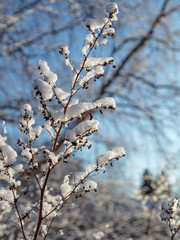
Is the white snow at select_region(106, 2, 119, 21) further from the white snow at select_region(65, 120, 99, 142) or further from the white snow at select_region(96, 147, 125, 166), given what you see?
the white snow at select_region(96, 147, 125, 166)

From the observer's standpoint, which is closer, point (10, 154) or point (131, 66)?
point (10, 154)

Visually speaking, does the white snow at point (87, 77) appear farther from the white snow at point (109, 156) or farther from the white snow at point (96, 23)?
the white snow at point (109, 156)

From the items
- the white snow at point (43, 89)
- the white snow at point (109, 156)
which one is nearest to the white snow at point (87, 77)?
the white snow at point (43, 89)

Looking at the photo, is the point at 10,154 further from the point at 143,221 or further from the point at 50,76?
the point at 143,221

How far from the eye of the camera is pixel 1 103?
3965 millimetres

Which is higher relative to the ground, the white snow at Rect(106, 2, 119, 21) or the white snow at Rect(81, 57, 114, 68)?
the white snow at Rect(106, 2, 119, 21)

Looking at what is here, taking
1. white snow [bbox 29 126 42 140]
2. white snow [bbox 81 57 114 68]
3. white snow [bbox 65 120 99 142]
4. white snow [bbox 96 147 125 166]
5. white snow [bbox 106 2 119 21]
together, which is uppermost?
white snow [bbox 106 2 119 21]

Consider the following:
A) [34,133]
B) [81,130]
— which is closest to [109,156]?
[81,130]

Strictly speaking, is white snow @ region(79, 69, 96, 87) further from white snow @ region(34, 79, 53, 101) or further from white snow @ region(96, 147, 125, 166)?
white snow @ region(96, 147, 125, 166)

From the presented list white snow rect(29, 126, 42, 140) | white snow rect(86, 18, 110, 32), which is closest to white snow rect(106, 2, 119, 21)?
white snow rect(86, 18, 110, 32)

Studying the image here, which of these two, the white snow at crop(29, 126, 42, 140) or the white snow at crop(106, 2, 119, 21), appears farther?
the white snow at crop(29, 126, 42, 140)

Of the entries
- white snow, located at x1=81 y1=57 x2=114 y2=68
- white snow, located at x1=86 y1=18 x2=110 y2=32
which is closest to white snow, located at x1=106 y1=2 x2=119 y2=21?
white snow, located at x1=86 y1=18 x2=110 y2=32

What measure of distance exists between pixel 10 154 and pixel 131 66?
14.3 ft

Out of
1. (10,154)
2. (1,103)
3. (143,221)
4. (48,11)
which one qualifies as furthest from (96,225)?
(10,154)
